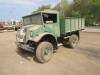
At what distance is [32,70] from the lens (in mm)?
8500

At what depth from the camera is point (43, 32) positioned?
32.3 ft

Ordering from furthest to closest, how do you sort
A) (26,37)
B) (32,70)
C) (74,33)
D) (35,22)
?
(74,33) < (35,22) < (26,37) < (32,70)

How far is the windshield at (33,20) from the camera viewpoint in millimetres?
10230

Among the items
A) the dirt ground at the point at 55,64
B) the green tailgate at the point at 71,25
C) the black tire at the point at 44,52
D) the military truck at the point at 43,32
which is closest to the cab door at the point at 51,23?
the military truck at the point at 43,32

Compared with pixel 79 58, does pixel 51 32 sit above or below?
above

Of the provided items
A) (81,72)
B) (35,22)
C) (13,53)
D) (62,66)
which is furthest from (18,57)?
(81,72)

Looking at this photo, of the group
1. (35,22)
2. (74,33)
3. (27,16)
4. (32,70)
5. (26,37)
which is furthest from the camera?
(74,33)

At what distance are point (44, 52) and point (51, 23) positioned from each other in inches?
66.0

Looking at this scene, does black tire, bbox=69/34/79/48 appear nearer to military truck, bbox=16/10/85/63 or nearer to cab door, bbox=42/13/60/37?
military truck, bbox=16/10/85/63

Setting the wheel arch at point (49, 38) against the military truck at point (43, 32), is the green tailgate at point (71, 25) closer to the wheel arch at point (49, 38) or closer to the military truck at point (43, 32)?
the military truck at point (43, 32)

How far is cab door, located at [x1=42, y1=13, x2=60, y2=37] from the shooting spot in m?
10.2

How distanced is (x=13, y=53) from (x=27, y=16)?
2320 mm

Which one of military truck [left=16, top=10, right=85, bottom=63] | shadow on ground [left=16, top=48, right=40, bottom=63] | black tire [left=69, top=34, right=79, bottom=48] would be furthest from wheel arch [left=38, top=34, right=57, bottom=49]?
black tire [left=69, top=34, right=79, bottom=48]

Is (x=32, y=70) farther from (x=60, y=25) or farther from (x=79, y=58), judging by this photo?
(x=60, y=25)
